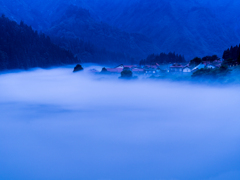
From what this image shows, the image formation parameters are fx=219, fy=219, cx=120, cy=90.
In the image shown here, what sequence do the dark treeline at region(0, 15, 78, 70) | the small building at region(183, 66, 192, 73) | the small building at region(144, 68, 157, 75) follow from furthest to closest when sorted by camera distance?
1. the dark treeline at region(0, 15, 78, 70)
2. the small building at region(144, 68, 157, 75)
3. the small building at region(183, 66, 192, 73)

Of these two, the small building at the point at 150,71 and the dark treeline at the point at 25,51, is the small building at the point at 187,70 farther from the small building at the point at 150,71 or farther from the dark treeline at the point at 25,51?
the dark treeline at the point at 25,51

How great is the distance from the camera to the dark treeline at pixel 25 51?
173ft

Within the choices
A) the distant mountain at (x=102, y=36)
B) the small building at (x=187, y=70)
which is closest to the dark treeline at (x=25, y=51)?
the small building at (x=187, y=70)

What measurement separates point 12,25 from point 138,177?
2962 inches

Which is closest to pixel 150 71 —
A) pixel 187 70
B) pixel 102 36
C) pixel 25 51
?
pixel 187 70

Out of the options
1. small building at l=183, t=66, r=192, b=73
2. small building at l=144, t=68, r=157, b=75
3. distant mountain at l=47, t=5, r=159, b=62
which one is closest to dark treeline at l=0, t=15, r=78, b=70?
small building at l=144, t=68, r=157, b=75

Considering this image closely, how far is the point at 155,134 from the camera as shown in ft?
42.4

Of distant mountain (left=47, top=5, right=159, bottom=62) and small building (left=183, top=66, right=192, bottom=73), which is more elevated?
distant mountain (left=47, top=5, right=159, bottom=62)

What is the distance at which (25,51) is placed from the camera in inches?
2336

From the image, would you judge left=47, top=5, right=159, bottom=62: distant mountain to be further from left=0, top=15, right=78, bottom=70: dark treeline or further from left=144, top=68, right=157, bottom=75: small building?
left=144, top=68, right=157, bottom=75: small building

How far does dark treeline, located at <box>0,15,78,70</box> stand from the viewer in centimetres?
5269

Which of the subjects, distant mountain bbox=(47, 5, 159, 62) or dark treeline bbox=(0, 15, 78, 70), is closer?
dark treeline bbox=(0, 15, 78, 70)

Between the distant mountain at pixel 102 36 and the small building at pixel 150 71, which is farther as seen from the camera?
the distant mountain at pixel 102 36

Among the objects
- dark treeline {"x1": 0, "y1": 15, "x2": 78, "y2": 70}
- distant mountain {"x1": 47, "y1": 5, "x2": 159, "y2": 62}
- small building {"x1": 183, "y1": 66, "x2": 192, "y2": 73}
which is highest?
distant mountain {"x1": 47, "y1": 5, "x2": 159, "y2": 62}
